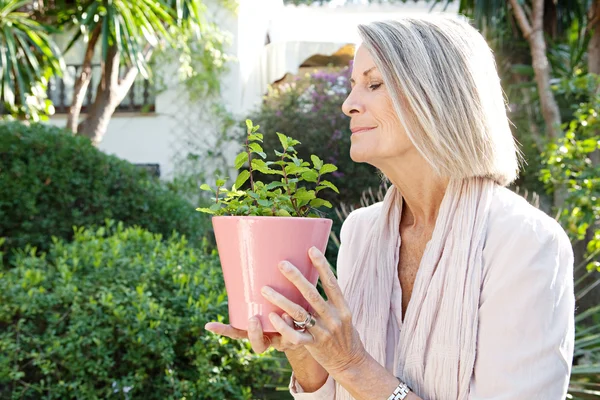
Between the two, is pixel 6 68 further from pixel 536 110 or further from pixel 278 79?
pixel 536 110

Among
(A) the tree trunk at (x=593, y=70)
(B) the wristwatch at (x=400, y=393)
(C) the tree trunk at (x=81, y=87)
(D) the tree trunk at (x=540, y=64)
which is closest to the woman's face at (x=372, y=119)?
(B) the wristwatch at (x=400, y=393)

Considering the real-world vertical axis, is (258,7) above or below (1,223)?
above

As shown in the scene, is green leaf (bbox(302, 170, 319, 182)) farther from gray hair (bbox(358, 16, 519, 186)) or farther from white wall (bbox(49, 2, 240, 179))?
white wall (bbox(49, 2, 240, 179))

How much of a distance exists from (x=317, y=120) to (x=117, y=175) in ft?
13.5

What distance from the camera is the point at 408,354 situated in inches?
62.0

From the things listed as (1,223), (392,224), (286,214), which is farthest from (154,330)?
(1,223)

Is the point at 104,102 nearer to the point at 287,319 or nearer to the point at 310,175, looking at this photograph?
the point at 310,175

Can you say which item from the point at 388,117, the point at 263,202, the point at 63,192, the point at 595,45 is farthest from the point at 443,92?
the point at 595,45

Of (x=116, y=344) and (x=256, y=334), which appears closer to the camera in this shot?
(x=256, y=334)

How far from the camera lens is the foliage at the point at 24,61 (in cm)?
767

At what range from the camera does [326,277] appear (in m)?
1.34

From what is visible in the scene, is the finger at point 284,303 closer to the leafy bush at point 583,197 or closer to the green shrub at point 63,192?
the leafy bush at point 583,197

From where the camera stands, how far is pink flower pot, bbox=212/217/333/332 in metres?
1.36

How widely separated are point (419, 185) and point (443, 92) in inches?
9.9
